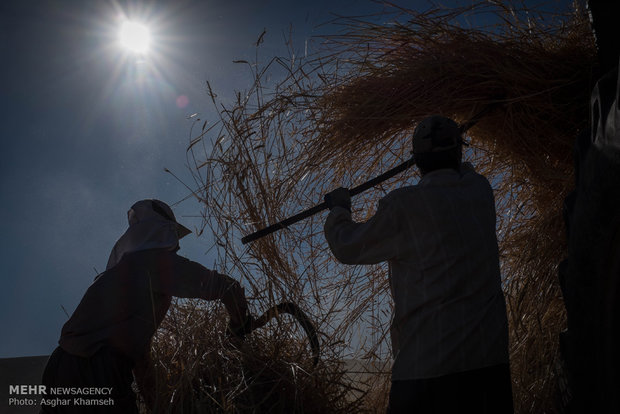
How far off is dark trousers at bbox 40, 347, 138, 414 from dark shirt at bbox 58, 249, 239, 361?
0.05m

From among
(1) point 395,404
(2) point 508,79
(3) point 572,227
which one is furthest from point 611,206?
(2) point 508,79

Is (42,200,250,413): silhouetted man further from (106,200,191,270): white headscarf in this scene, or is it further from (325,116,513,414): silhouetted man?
(325,116,513,414): silhouetted man

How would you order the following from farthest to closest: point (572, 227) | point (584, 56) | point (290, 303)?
point (290, 303) < point (584, 56) < point (572, 227)

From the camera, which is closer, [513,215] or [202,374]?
[202,374]

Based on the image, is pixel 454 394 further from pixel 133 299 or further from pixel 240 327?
pixel 133 299

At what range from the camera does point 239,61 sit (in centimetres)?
235

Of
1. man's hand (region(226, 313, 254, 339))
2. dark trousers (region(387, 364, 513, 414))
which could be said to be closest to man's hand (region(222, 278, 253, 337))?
man's hand (region(226, 313, 254, 339))

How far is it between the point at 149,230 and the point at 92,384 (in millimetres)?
821

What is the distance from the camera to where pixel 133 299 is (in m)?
2.34

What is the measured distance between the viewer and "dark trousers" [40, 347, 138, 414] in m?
2.17

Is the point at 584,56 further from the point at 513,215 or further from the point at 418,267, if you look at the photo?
the point at 418,267

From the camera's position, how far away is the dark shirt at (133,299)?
2.26 m

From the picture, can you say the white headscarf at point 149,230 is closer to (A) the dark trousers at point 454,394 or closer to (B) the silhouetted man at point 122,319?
(B) the silhouetted man at point 122,319

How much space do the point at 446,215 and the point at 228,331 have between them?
1167 mm
